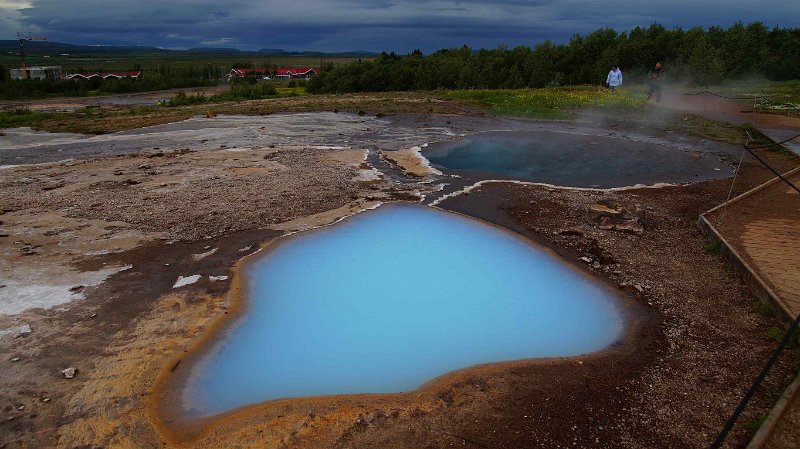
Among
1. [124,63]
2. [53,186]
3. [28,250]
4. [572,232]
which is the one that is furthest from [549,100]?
[124,63]

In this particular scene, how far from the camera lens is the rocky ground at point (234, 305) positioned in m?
3.95

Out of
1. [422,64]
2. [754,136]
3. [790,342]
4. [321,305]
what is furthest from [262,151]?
[422,64]

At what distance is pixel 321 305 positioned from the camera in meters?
5.99

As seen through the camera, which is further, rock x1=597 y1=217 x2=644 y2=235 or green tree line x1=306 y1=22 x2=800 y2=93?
green tree line x1=306 y1=22 x2=800 y2=93

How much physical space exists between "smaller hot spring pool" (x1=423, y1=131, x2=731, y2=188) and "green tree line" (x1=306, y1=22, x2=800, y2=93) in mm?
15443

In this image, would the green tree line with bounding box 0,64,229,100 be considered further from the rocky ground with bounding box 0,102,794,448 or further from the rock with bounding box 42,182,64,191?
the rocky ground with bounding box 0,102,794,448

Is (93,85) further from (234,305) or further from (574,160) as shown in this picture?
(234,305)

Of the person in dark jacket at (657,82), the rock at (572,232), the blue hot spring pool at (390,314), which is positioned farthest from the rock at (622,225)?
the person in dark jacket at (657,82)

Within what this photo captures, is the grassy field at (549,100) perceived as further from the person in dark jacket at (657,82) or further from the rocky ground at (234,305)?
the rocky ground at (234,305)

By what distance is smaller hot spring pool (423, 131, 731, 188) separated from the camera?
10.7 meters

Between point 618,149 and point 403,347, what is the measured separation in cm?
1030

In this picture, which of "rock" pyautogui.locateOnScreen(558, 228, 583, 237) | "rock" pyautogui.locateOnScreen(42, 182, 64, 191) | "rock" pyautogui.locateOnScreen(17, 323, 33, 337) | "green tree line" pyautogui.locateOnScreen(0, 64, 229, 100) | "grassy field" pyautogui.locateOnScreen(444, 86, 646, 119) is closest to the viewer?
"rock" pyautogui.locateOnScreen(17, 323, 33, 337)

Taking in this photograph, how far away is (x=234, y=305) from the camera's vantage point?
580 cm

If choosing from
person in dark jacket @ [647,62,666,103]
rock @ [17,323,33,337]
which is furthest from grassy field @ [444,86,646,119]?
rock @ [17,323,33,337]
